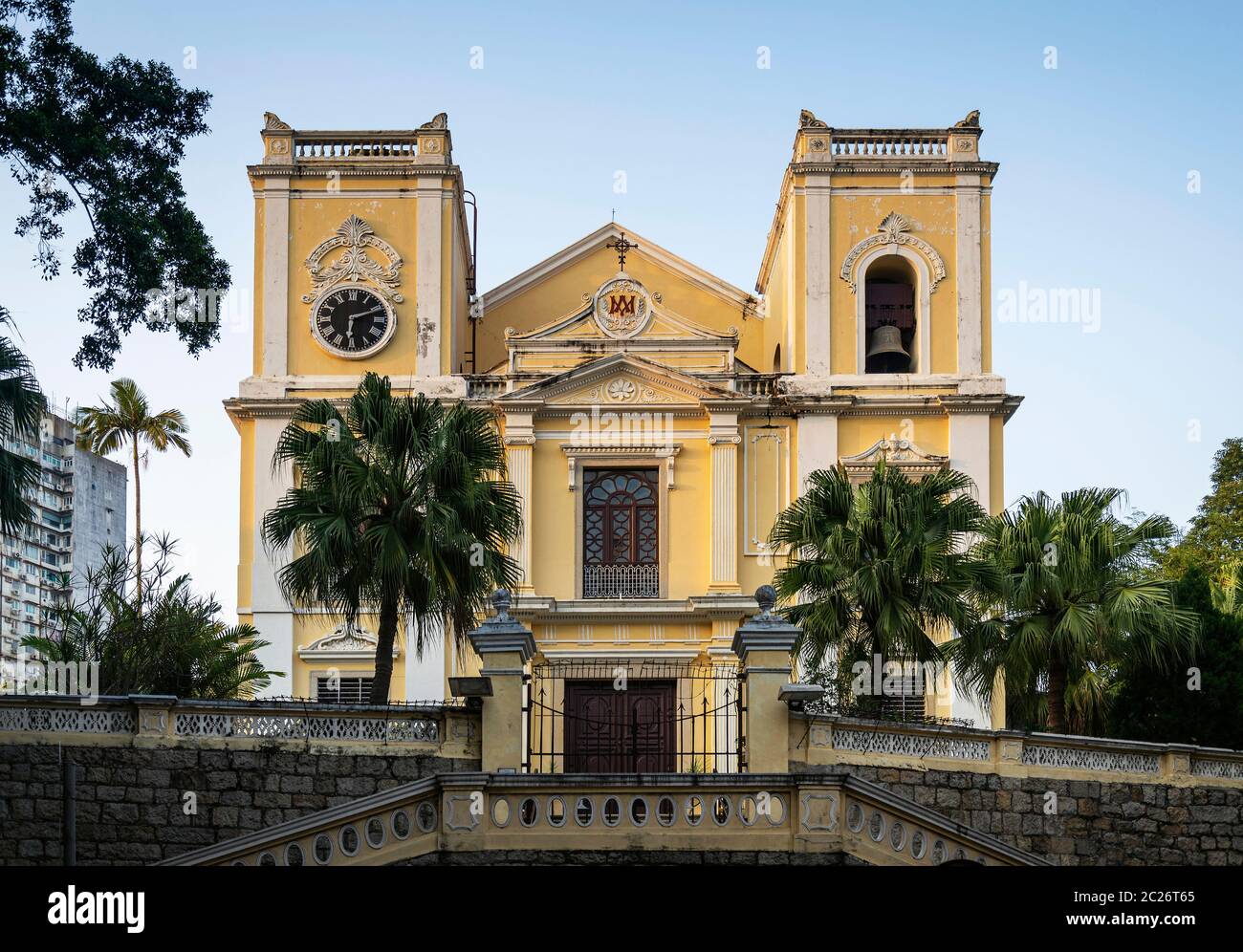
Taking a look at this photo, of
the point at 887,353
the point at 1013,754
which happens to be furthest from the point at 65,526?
the point at 1013,754

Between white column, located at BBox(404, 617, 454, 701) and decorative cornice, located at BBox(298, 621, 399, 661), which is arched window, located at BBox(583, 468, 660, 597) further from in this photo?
decorative cornice, located at BBox(298, 621, 399, 661)

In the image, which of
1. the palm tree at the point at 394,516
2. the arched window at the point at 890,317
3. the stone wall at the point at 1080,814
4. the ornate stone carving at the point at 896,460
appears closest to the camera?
the stone wall at the point at 1080,814

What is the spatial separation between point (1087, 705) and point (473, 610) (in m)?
11.7

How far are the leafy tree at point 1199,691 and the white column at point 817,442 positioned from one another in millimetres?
7458

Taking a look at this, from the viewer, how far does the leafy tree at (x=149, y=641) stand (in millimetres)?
27375

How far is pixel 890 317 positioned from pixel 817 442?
329cm

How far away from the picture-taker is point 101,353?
23.7 meters

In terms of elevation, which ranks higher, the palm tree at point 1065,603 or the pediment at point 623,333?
the pediment at point 623,333

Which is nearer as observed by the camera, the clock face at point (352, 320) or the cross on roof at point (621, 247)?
the clock face at point (352, 320)

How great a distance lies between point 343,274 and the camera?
3719cm

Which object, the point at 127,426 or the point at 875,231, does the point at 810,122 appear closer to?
the point at 875,231

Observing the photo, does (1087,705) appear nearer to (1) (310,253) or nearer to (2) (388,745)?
(2) (388,745)

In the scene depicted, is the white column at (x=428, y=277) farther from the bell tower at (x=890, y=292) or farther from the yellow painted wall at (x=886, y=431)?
the yellow painted wall at (x=886, y=431)

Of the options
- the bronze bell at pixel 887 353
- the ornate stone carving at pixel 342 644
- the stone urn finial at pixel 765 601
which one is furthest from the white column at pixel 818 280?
the stone urn finial at pixel 765 601
